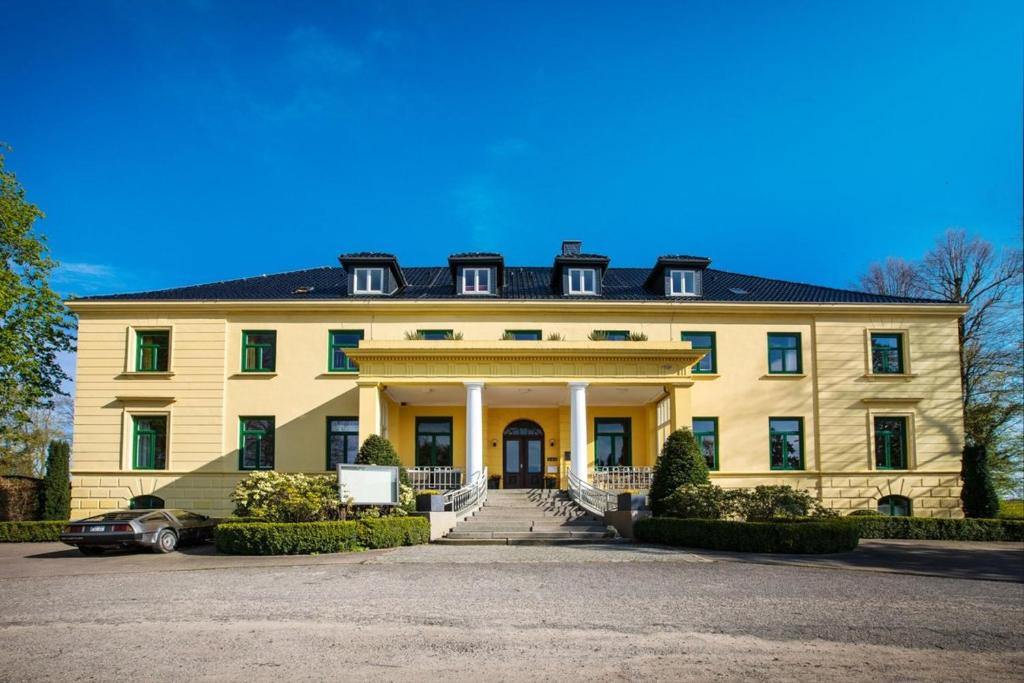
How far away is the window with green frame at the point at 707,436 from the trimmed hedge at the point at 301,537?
1331 centimetres

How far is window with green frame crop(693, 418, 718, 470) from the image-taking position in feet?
91.3

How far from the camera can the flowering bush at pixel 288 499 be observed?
1881 cm

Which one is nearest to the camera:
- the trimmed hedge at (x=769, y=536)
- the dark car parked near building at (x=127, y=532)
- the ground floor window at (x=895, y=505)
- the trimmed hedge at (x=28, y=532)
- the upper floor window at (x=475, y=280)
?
the trimmed hedge at (x=769, y=536)

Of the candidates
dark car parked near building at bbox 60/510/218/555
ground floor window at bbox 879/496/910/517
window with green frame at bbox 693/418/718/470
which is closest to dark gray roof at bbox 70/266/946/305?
window with green frame at bbox 693/418/718/470

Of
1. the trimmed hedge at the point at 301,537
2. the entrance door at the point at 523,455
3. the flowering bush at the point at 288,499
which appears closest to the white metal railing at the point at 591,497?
the entrance door at the point at 523,455

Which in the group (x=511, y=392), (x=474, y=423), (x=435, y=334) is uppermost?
(x=435, y=334)

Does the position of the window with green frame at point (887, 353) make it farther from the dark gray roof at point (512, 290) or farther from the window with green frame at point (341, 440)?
the window with green frame at point (341, 440)

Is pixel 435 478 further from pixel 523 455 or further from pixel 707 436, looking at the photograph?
pixel 707 436

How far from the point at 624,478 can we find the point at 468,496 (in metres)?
6.12

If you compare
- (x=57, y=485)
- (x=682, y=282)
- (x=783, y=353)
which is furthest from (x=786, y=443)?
(x=57, y=485)

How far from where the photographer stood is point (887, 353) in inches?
1134

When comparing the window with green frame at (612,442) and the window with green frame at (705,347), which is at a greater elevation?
the window with green frame at (705,347)

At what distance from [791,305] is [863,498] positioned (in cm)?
719

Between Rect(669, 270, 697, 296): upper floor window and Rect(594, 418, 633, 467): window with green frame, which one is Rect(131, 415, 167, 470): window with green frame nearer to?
Rect(594, 418, 633, 467): window with green frame
